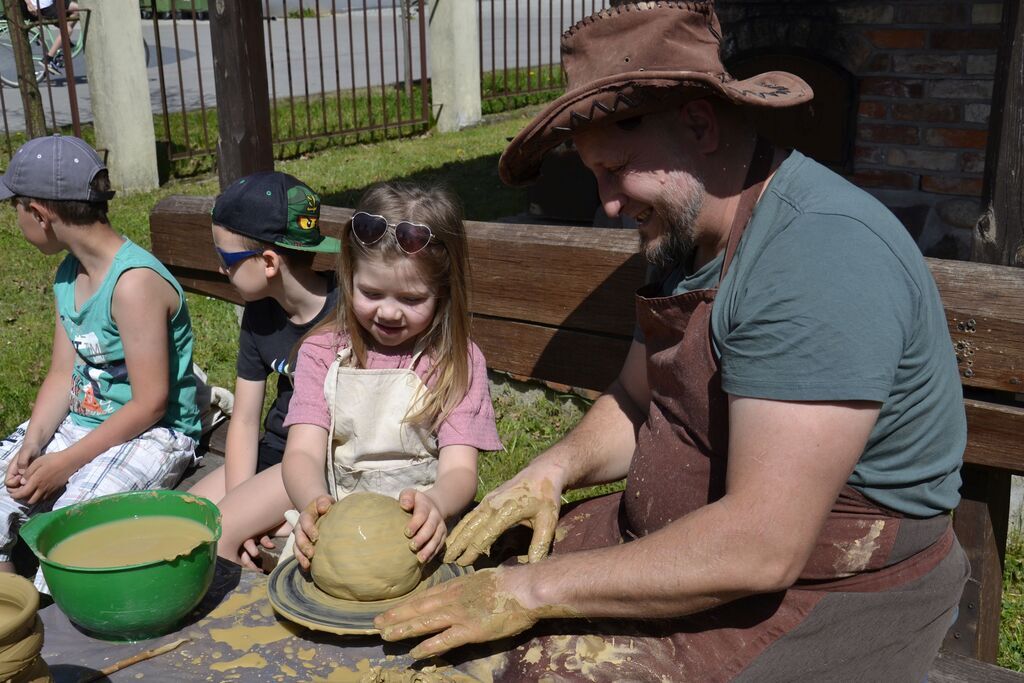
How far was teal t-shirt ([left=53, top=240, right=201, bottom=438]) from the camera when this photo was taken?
303 cm

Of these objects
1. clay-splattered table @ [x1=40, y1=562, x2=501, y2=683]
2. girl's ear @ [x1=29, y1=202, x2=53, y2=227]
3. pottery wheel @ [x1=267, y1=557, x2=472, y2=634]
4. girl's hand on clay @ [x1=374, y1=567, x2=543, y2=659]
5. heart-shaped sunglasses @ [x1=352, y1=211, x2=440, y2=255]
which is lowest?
clay-splattered table @ [x1=40, y1=562, x2=501, y2=683]

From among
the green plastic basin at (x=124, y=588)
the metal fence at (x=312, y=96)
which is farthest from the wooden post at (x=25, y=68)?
the green plastic basin at (x=124, y=588)

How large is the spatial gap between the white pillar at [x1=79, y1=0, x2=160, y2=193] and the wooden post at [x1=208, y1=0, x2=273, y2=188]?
15.0ft

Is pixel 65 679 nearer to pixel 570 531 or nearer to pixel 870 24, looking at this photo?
pixel 570 531

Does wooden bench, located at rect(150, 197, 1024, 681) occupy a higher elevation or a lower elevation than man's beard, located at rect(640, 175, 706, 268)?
lower

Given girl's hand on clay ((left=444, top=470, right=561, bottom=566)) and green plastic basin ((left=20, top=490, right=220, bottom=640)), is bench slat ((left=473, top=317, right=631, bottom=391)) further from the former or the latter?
green plastic basin ((left=20, top=490, right=220, bottom=640))

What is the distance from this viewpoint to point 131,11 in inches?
305

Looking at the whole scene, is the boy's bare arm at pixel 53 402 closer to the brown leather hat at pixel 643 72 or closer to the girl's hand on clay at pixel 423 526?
the girl's hand on clay at pixel 423 526

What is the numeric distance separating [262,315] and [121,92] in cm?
576

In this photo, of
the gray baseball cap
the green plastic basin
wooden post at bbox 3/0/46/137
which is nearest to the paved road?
wooden post at bbox 3/0/46/137

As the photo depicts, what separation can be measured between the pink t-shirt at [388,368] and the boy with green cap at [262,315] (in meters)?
0.31

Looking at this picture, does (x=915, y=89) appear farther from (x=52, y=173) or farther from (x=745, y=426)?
(x=52, y=173)

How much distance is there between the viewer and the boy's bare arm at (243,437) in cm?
294

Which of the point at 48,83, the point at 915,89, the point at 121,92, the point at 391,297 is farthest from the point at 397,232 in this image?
the point at 48,83
